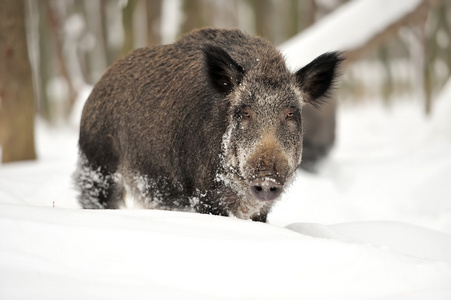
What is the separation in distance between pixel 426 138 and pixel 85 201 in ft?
26.3

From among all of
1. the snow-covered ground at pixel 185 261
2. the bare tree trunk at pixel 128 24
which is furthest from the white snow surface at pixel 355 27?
the snow-covered ground at pixel 185 261

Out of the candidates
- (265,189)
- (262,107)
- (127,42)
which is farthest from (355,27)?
(265,189)

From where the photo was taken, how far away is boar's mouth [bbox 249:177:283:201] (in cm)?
350

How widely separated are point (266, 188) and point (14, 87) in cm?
670

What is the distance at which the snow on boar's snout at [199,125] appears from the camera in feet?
13.5

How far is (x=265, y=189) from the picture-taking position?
3.54 metres

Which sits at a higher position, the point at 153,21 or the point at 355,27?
the point at 355,27

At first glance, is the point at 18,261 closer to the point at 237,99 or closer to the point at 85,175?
the point at 237,99

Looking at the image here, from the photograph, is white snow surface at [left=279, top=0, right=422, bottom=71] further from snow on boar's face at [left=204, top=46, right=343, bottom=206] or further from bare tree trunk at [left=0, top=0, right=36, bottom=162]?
snow on boar's face at [left=204, top=46, right=343, bottom=206]

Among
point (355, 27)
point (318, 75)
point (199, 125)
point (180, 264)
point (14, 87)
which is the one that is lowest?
point (14, 87)

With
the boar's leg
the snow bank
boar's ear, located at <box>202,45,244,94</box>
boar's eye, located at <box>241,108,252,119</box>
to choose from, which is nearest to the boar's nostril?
the snow bank

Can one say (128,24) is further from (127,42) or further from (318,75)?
(318,75)

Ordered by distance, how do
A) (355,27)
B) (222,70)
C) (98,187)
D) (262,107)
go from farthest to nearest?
(355,27) → (98,187) → (222,70) → (262,107)

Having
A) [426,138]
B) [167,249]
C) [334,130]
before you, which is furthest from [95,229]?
[426,138]
